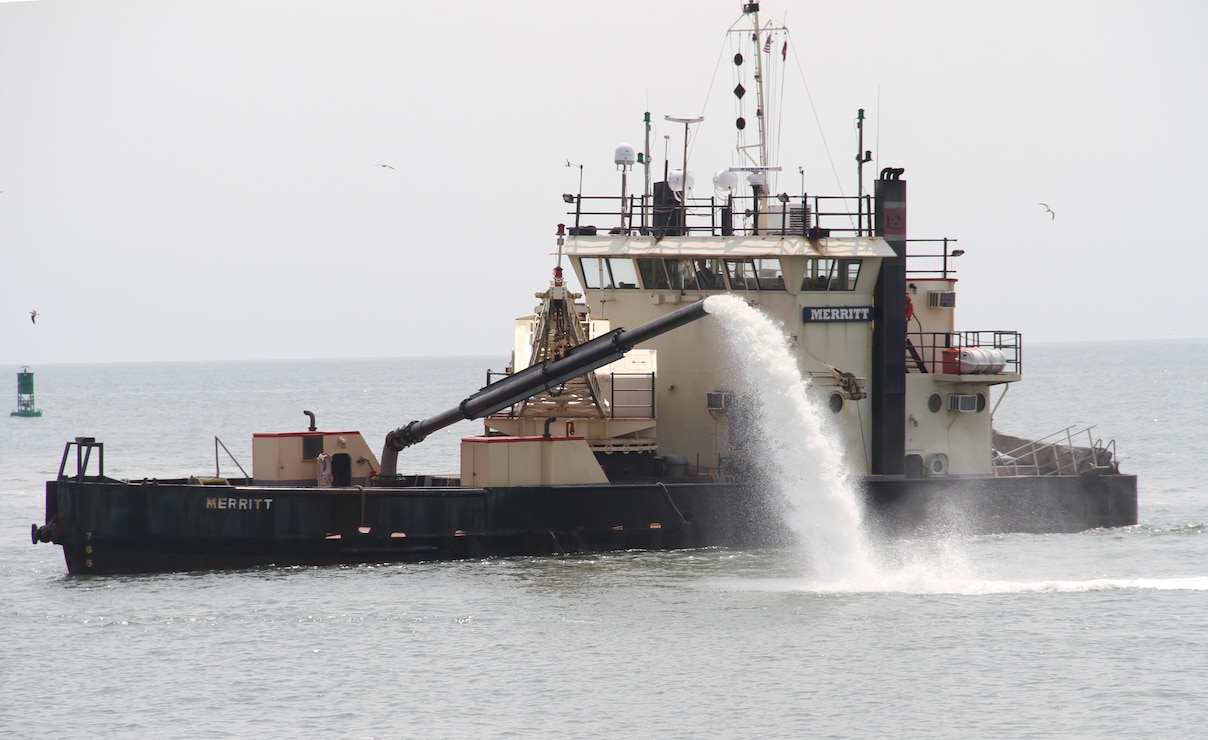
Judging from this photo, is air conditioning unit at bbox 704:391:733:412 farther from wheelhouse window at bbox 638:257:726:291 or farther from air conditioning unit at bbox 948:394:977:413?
air conditioning unit at bbox 948:394:977:413

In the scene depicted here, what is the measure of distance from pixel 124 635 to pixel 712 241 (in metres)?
12.9

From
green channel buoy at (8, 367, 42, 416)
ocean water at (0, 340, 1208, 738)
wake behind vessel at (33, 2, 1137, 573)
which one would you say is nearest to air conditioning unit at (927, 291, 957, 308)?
wake behind vessel at (33, 2, 1137, 573)

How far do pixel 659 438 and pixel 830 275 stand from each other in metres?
4.47

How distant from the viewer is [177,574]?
86.3 feet

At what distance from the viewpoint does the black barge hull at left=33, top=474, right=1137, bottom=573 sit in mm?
25891

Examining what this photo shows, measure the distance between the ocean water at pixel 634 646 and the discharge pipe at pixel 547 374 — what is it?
114 inches

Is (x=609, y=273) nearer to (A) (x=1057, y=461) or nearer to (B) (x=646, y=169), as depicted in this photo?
(B) (x=646, y=169)

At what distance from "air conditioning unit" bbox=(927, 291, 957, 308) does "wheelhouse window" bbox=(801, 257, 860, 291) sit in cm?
292

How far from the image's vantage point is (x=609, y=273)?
30578mm

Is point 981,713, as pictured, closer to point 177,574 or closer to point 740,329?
point 740,329

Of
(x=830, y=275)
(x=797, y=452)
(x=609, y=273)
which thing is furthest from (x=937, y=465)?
(x=609, y=273)

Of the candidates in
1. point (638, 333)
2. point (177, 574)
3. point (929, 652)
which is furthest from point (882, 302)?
point (177, 574)

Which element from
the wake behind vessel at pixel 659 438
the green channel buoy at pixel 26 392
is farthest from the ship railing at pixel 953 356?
the green channel buoy at pixel 26 392

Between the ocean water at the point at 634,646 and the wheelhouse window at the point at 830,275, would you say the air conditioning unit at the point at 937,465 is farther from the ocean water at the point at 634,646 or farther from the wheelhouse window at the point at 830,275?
the wheelhouse window at the point at 830,275
